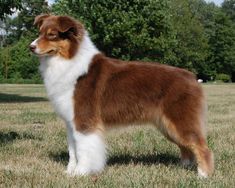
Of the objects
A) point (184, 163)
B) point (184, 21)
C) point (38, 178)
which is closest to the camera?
point (38, 178)

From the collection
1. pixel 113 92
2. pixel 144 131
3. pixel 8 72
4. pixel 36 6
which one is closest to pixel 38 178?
pixel 113 92

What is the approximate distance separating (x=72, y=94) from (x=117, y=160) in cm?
170

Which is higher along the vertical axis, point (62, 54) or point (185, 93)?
point (62, 54)

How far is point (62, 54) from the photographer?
20.6 feet

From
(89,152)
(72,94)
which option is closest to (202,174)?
(89,152)

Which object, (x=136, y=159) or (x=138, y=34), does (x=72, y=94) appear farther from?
(x=138, y=34)

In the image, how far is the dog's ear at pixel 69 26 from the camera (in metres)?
6.17

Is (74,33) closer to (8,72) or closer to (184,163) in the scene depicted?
(184,163)

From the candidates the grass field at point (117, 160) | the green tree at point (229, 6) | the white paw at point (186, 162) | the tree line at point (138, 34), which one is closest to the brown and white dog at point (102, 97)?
the grass field at point (117, 160)

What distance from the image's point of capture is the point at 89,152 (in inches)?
250

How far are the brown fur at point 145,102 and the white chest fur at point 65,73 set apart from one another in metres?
0.09

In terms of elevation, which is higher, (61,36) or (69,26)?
(69,26)

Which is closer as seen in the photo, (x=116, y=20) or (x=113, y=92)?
(x=113, y=92)

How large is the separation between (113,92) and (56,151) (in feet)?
7.64
